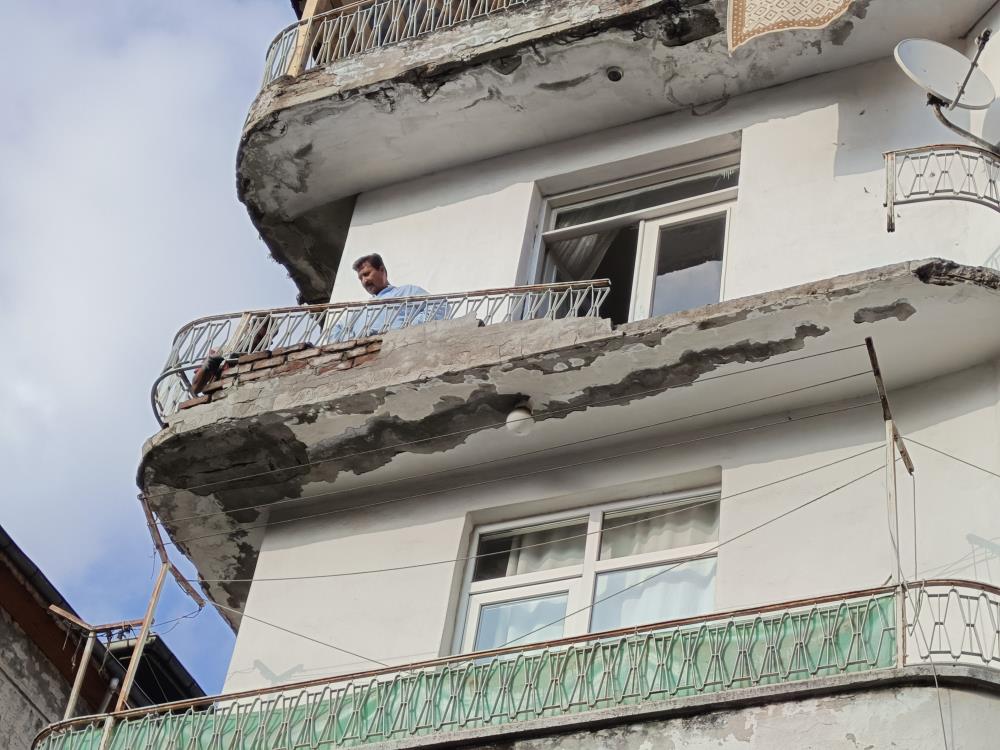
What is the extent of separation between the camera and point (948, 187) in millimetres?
12539

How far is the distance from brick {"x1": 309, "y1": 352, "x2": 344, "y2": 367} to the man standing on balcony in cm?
31

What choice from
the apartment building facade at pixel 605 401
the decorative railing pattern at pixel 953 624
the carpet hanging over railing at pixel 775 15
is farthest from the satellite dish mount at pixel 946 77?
the decorative railing pattern at pixel 953 624

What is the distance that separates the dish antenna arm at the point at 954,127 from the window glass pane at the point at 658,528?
3171mm

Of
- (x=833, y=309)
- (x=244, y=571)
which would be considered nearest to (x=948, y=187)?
(x=833, y=309)

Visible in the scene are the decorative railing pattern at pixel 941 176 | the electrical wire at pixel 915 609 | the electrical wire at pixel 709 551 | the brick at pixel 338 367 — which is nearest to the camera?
the electrical wire at pixel 915 609

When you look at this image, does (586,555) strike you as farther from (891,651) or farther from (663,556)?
(891,651)

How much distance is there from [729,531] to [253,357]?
13.9 feet

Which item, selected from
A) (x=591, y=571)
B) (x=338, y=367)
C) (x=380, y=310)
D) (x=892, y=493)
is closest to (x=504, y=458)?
(x=591, y=571)

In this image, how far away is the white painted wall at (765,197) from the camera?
1265cm

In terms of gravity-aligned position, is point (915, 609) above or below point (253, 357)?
below

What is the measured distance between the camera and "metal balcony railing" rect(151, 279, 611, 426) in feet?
44.2

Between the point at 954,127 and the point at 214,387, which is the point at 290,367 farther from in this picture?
the point at 954,127

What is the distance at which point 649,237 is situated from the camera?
46.8 ft

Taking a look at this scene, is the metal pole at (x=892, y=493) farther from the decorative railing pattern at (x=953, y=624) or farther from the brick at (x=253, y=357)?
the brick at (x=253, y=357)
